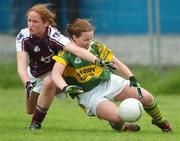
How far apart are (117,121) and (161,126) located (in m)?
0.61

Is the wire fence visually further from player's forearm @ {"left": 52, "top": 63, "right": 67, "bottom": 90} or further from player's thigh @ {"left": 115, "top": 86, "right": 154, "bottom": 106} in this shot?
player's forearm @ {"left": 52, "top": 63, "right": 67, "bottom": 90}

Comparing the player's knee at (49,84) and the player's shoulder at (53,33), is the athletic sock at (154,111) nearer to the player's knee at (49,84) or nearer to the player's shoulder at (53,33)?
the player's knee at (49,84)

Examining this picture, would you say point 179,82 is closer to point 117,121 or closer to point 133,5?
point 133,5

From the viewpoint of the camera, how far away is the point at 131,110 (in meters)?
10.8

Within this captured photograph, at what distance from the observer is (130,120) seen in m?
10.9

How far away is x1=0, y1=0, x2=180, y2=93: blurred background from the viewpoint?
21.5 m

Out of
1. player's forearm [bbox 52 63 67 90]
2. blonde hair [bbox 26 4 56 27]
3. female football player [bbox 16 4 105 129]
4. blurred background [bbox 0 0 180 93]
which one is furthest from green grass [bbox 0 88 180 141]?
blurred background [bbox 0 0 180 93]

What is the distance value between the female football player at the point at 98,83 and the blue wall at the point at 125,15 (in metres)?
11.6

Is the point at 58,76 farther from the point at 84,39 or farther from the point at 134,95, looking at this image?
the point at 134,95

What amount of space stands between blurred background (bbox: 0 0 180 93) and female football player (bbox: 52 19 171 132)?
957 cm

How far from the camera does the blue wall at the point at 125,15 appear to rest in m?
23.3

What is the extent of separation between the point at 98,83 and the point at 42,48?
0.86 metres

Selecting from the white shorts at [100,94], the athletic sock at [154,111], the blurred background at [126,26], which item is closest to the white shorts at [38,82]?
the white shorts at [100,94]

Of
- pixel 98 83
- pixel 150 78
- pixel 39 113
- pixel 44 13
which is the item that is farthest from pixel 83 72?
pixel 150 78
